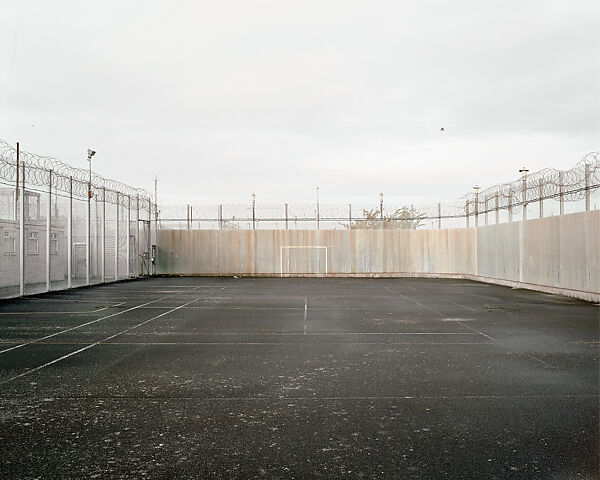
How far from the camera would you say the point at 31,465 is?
3215 millimetres

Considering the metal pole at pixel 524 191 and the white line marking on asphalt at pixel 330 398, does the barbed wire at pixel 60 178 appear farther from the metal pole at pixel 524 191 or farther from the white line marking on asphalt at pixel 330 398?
the metal pole at pixel 524 191

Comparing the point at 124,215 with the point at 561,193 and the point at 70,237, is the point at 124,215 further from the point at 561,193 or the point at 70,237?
the point at 561,193

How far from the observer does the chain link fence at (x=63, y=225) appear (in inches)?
562

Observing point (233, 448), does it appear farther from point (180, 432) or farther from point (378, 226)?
→ point (378, 226)

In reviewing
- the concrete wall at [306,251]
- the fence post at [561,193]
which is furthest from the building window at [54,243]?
the fence post at [561,193]

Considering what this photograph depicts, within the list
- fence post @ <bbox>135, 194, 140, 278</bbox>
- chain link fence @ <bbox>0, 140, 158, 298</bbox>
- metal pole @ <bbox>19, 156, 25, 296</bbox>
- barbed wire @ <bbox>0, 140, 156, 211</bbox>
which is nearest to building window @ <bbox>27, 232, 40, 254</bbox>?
chain link fence @ <bbox>0, 140, 158, 298</bbox>

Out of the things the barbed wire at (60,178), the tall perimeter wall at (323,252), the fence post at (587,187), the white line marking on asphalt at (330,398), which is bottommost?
the white line marking on asphalt at (330,398)

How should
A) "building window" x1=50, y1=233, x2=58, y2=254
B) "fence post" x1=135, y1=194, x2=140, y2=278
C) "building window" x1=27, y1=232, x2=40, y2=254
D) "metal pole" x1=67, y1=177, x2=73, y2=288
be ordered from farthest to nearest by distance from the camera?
"fence post" x1=135, y1=194, x2=140, y2=278 → "building window" x1=50, y1=233, x2=58, y2=254 → "building window" x1=27, y1=232, x2=40, y2=254 → "metal pole" x1=67, y1=177, x2=73, y2=288

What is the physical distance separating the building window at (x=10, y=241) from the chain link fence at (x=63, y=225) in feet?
0.07

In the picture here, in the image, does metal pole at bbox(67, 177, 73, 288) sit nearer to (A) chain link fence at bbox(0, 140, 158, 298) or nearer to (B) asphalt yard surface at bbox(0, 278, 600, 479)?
(A) chain link fence at bbox(0, 140, 158, 298)

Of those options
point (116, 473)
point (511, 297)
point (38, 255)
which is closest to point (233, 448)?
point (116, 473)

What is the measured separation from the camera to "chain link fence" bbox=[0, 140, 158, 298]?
46.8ft

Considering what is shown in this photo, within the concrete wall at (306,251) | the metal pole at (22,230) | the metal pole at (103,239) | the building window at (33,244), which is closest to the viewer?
the metal pole at (22,230)

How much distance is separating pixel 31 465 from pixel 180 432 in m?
0.99
